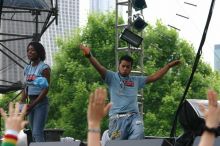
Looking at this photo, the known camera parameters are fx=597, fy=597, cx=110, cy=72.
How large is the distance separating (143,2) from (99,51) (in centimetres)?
1527

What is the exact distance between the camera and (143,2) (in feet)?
30.2

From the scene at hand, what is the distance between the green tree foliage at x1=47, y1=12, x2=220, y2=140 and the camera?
2317cm

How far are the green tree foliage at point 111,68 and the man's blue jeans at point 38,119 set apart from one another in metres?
15.9

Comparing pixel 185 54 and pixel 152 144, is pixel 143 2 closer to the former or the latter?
pixel 152 144

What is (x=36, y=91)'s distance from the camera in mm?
6113

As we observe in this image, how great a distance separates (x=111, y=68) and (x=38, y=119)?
18.2 meters

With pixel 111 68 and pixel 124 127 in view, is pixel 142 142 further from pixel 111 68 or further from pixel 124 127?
pixel 111 68

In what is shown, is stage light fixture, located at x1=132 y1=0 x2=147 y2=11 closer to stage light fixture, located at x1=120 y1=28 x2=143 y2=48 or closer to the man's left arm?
stage light fixture, located at x1=120 y1=28 x2=143 y2=48

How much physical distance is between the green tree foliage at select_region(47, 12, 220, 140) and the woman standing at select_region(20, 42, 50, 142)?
15872 mm

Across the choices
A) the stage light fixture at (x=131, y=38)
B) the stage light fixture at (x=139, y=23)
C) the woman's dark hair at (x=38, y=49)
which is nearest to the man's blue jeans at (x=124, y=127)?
the woman's dark hair at (x=38, y=49)

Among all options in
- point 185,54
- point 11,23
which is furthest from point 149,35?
point 11,23

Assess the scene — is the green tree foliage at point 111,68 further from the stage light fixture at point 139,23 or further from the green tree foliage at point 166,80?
the stage light fixture at point 139,23

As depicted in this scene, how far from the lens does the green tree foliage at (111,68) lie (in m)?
23.2

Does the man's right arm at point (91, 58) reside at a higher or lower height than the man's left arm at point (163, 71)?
higher
